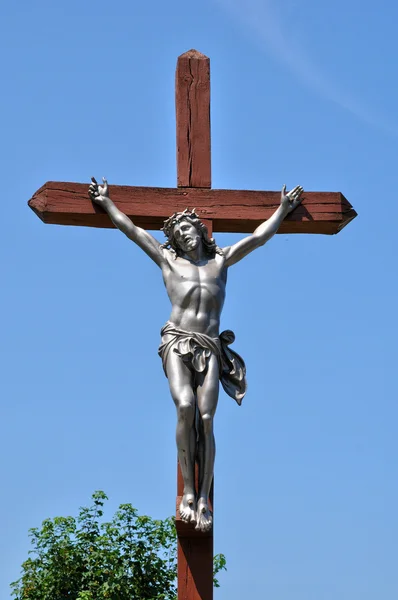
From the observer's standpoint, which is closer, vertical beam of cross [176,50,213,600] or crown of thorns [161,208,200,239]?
crown of thorns [161,208,200,239]

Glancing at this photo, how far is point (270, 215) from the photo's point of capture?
9648 millimetres

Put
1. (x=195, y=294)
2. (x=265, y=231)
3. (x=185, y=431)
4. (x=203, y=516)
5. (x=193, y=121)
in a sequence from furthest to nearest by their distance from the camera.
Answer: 1. (x=193, y=121)
2. (x=265, y=231)
3. (x=195, y=294)
4. (x=185, y=431)
5. (x=203, y=516)

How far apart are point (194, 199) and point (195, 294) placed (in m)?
0.95

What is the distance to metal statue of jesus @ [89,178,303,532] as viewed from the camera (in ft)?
27.9

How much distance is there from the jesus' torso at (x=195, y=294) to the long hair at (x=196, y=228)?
6.2 inches

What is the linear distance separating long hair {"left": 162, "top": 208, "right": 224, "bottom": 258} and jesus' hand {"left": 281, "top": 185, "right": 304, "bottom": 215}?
Answer: 0.71 metres

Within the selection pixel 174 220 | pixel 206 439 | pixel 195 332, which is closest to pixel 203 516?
pixel 206 439

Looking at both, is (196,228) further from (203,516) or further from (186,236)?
(203,516)

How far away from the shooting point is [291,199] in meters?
9.66

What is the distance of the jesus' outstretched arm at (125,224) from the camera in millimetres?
9148

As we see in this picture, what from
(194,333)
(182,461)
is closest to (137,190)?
(194,333)

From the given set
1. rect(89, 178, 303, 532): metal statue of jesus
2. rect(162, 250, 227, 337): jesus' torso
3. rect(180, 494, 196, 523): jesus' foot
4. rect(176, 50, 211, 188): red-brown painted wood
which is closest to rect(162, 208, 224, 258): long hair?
rect(89, 178, 303, 532): metal statue of jesus

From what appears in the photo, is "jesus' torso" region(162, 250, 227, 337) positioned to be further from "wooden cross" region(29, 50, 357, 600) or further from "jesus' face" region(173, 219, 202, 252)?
"wooden cross" region(29, 50, 357, 600)

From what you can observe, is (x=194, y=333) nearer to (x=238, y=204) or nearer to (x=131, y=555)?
(x=238, y=204)
